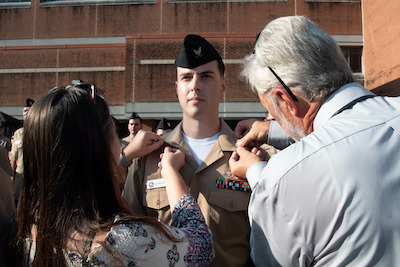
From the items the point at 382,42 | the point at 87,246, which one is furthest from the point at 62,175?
→ the point at 382,42

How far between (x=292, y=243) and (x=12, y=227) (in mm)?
1152

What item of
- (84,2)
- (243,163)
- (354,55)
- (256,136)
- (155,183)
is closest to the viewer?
(243,163)

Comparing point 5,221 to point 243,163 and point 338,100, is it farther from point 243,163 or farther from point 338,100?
point 338,100

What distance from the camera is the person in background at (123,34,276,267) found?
203 cm

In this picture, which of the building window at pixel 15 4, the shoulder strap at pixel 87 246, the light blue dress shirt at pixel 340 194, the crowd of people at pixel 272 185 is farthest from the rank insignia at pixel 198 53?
the building window at pixel 15 4

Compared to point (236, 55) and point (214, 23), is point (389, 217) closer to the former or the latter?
point (236, 55)

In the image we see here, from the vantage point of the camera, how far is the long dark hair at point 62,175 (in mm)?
1171

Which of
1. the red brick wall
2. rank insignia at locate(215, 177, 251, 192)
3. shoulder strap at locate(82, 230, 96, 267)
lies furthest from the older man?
the red brick wall

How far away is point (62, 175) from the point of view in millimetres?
1209

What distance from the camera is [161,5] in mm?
16141

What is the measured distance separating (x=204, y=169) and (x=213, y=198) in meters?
0.22

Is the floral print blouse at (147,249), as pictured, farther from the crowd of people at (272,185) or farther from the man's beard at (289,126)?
the man's beard at (289,126)

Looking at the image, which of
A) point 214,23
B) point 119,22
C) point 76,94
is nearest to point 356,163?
point 76,94

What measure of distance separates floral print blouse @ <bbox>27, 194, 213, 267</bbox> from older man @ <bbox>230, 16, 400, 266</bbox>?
9.5 inches
